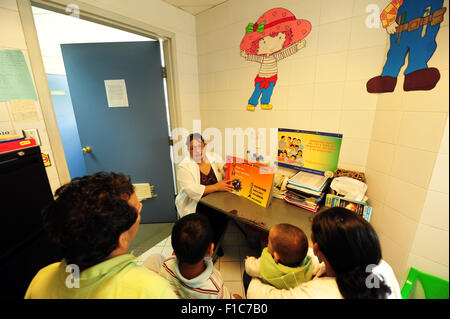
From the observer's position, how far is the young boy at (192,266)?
849mm

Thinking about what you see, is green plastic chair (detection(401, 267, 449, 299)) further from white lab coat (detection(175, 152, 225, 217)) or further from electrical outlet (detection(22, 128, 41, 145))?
electrical outlet (detection(22, 128, 41, 145))

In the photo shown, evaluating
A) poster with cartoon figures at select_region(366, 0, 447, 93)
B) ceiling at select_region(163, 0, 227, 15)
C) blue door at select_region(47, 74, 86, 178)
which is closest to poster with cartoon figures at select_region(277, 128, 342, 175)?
poster with cartoon figures at select_region(366, 0, 447, 93)

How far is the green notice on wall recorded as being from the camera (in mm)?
1058

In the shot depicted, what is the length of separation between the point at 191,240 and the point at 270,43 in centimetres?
183

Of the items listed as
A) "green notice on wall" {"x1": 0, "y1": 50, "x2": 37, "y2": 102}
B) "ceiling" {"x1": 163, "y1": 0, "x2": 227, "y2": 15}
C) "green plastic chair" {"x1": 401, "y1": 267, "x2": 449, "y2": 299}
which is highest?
"ceiling" {"x1": 163, "y1": 0, "x2": 227, "y2": 15}

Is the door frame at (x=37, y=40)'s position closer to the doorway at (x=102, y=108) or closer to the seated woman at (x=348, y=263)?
the doorway at (x=102, y=108)

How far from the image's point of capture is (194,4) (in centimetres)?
190

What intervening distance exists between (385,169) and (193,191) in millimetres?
1417

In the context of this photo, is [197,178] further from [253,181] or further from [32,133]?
[32,133]

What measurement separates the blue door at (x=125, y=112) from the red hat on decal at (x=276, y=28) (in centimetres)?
108

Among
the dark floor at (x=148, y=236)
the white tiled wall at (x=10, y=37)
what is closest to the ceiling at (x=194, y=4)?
the white tiled wall at (x=10, y=37)

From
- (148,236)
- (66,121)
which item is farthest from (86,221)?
(66,121)

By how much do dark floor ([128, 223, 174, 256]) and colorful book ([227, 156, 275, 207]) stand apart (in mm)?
1347

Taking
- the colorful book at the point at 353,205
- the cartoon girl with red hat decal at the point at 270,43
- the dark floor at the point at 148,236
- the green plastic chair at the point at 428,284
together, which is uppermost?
the cartoon girl with red hat decal at the point at 270,43
